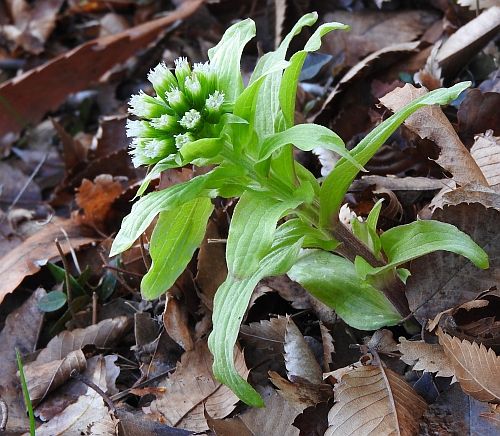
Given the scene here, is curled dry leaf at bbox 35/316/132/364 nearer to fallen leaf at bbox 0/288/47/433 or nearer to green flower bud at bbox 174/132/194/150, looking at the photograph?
fallen leaf at bbox 0/288/47/433

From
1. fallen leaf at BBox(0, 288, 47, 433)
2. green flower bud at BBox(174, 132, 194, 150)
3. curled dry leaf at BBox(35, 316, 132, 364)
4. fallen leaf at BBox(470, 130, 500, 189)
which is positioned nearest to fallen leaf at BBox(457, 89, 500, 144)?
fallen leaf at BBox(470, 130, 500, 189)

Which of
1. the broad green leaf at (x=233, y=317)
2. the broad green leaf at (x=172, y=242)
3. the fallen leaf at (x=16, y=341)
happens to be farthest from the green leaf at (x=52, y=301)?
the broad green leaf at (x=233, y=317)

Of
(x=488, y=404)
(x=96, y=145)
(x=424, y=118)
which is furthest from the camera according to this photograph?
(x=96, y=145)

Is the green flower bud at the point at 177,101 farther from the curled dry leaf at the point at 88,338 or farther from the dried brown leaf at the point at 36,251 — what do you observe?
the dried brown leaf at the point at 36,251

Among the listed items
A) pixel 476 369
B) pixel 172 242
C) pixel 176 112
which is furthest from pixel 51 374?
pixel 476 369

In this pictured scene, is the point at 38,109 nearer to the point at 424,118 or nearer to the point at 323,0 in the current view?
the point at 323,0

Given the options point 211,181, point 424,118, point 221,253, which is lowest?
point 221,253

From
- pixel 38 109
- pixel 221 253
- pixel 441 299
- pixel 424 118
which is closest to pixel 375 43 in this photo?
pixel 424 118
